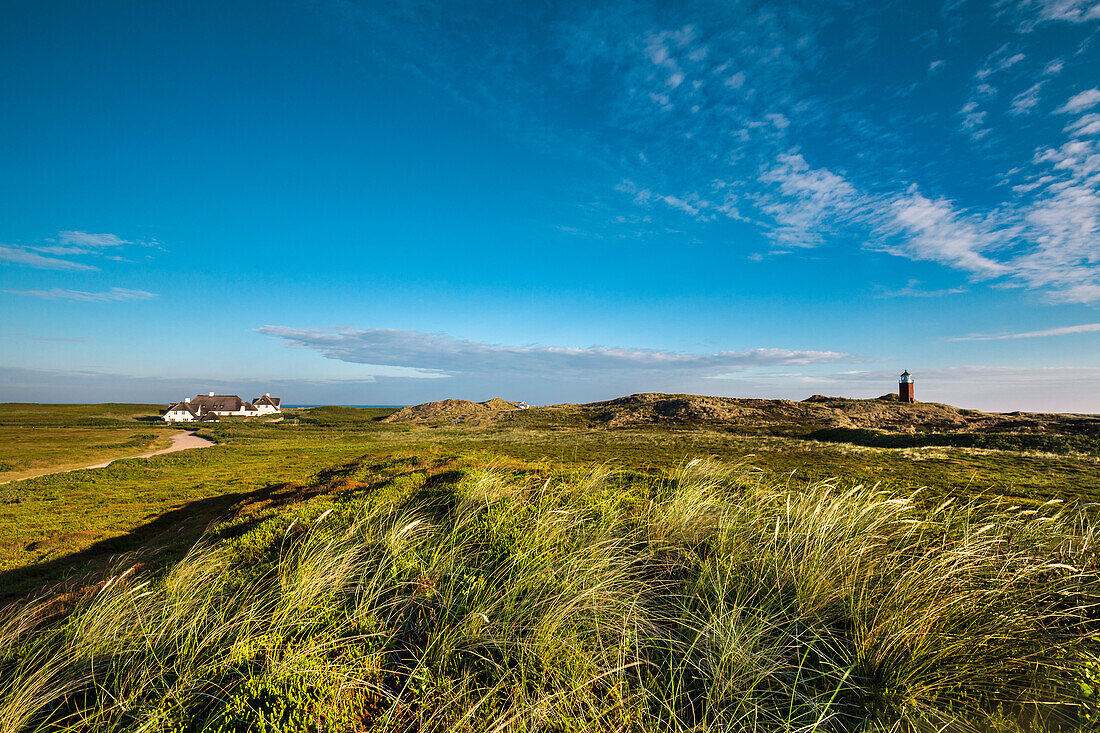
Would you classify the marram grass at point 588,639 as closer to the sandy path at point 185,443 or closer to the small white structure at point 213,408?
the sandy path at point 185,443

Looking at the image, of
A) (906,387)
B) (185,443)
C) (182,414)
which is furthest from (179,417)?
(906,387)

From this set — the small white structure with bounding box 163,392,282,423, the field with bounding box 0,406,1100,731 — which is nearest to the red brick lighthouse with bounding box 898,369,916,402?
the field with bounding box 0,406,1100,731

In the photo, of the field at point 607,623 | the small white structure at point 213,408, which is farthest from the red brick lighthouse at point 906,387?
the small white structure at point 213,408

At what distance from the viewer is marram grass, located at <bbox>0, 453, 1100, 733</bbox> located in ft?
9.04

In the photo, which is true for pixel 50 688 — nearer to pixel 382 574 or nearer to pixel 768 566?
pixel 382 574

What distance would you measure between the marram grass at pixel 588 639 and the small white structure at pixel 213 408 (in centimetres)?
9105

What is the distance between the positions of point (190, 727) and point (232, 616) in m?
1.23

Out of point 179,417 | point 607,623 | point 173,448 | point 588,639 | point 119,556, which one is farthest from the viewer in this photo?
point 179,417

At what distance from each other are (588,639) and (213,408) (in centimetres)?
10246

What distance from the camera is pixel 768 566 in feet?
13.9

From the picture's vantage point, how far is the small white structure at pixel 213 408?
76.9 m

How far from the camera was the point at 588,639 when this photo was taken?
3357 mm

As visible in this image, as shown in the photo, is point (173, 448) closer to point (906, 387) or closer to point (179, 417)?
point (179, 417)

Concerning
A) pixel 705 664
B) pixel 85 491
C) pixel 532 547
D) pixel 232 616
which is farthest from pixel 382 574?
→ pixel 85 491
